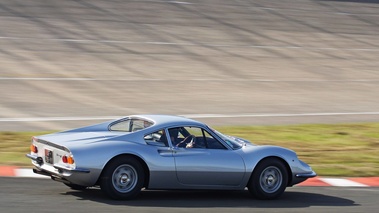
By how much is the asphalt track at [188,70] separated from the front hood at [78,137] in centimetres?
67

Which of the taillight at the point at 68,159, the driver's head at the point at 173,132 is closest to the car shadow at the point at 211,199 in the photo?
the taillight at the point at 68,159

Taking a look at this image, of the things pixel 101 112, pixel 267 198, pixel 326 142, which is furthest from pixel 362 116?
pixel 267 198

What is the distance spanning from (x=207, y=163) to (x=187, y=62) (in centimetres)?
1554

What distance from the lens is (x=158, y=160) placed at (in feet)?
26.8

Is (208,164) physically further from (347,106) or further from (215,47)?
(215,47)

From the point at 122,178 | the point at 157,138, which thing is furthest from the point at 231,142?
the point at 122,178

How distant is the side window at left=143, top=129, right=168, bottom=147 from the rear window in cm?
22

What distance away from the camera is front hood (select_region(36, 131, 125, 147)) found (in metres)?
8.00

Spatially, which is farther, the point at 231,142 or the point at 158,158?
the point at 231,142

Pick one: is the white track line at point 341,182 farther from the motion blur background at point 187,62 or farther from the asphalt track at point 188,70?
the motion blur background at point 187,62

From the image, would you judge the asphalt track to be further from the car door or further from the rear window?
the rear window

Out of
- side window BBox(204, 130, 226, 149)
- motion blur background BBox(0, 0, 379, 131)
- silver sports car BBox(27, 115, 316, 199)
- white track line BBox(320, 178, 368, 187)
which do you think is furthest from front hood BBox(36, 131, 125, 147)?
motion blur background BBox(0, 0, 379, 131)

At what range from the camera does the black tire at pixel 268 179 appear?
342 inches

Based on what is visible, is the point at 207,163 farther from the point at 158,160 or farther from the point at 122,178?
the point at 122,178
